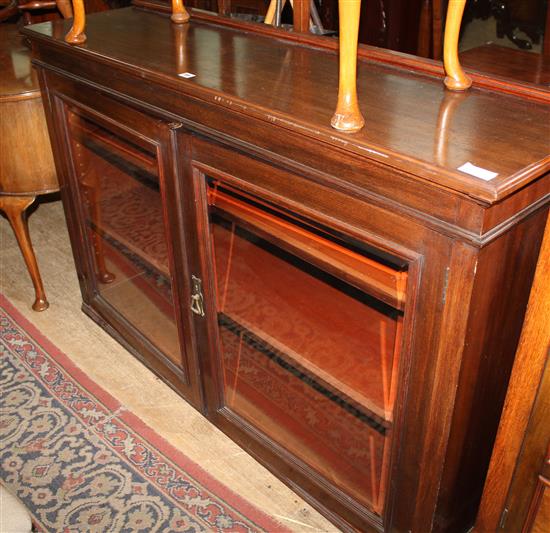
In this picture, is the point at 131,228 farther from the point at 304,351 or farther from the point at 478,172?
the point at 478,172

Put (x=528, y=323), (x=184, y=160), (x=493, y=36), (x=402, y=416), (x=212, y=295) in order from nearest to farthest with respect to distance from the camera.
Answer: (x=528, y=323), (x=402, y=416), (x=184, y=160), (x=212, y=295), (x=493, y=36)

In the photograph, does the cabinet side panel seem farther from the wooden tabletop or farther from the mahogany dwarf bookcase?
the wooden tabletop

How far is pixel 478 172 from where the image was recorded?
0.64 meters

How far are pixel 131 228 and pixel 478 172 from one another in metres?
0.87

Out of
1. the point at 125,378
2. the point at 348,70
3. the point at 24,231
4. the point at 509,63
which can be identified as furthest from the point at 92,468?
the point at 509,63

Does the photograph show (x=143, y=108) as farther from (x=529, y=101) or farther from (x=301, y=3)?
(x=529, y=101)

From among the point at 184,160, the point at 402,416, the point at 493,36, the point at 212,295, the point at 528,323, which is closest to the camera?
the point at 528,323

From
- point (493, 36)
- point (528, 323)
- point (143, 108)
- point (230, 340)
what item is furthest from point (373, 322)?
point (493, 36)

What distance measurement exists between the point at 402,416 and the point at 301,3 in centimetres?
67

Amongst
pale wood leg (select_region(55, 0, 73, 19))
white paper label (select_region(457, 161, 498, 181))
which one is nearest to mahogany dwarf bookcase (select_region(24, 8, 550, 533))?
white paper label (select_region(457, 161, 498, 181))

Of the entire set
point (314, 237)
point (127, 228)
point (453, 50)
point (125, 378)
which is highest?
point (453, 50)

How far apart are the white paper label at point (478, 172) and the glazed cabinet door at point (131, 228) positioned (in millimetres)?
498

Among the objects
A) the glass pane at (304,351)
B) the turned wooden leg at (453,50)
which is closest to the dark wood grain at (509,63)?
the turned wooden leg at (453,50)

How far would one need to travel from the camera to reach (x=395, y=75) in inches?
36.0
